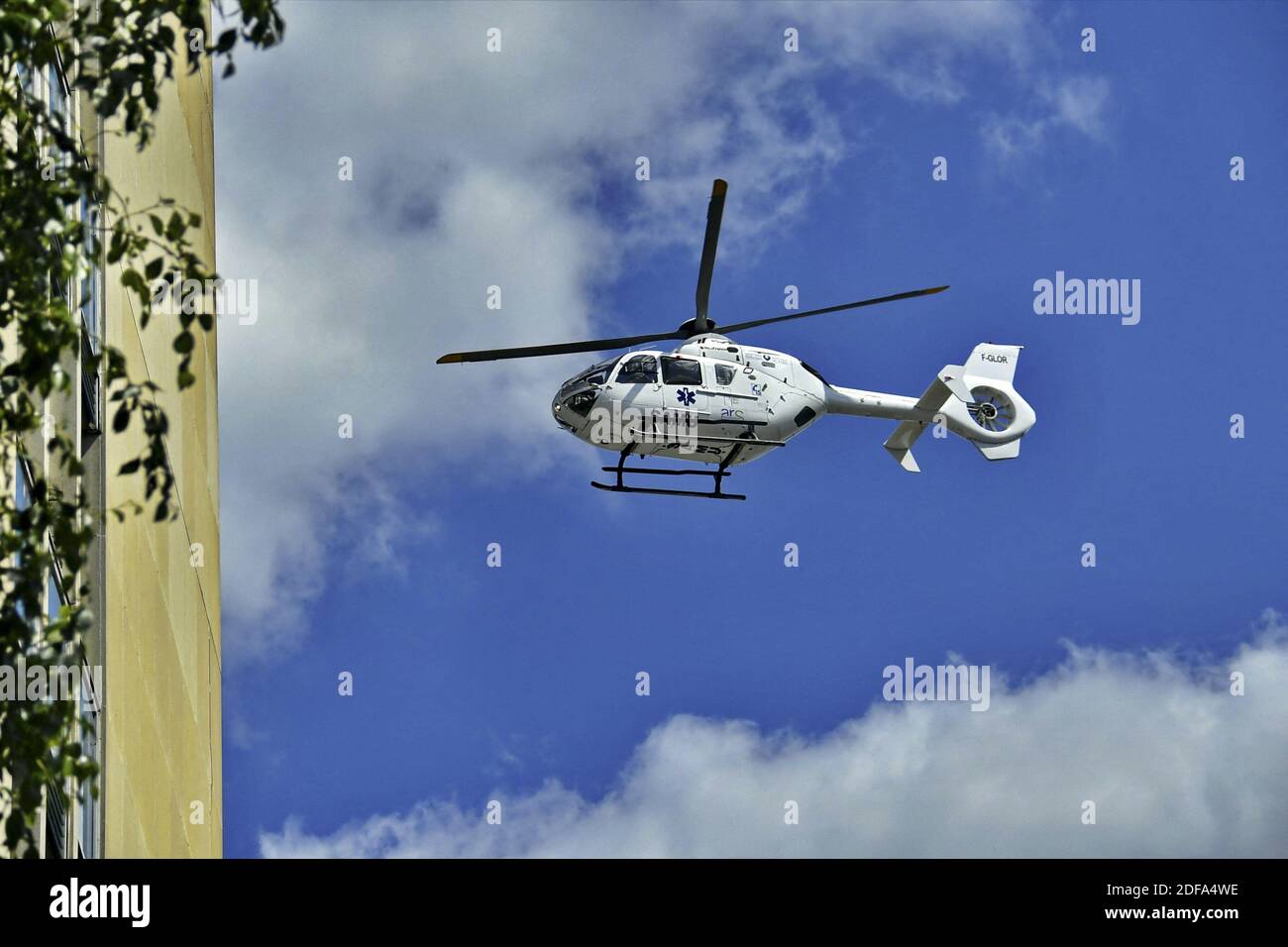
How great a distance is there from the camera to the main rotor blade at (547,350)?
29797 mm

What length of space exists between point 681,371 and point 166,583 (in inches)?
399

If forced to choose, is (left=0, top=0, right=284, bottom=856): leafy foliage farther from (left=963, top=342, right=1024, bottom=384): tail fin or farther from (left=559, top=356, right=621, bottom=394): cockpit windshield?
(left=963, top=342, right=1024, bottom=384): tail fin

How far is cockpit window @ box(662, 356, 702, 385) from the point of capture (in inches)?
1207

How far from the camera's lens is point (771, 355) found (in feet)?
107

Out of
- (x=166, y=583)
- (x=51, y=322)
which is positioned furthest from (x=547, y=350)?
(x=51, y=322)

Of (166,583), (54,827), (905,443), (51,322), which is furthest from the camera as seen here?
(905,443)

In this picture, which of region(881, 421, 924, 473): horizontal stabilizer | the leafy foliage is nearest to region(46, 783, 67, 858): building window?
the leafy foliage

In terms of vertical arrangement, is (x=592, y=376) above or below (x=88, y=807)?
above

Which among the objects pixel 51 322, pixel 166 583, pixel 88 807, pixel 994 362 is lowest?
pixel 88 807

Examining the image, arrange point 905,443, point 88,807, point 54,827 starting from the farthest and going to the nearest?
point 905,443, point 88,807, point 54,827

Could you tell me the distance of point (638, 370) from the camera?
99.8 ft

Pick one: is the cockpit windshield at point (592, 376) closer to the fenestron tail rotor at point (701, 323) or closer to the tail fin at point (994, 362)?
the fenestron tail rotor at point (701, 323)

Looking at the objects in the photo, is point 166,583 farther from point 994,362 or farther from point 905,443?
point 994,362
